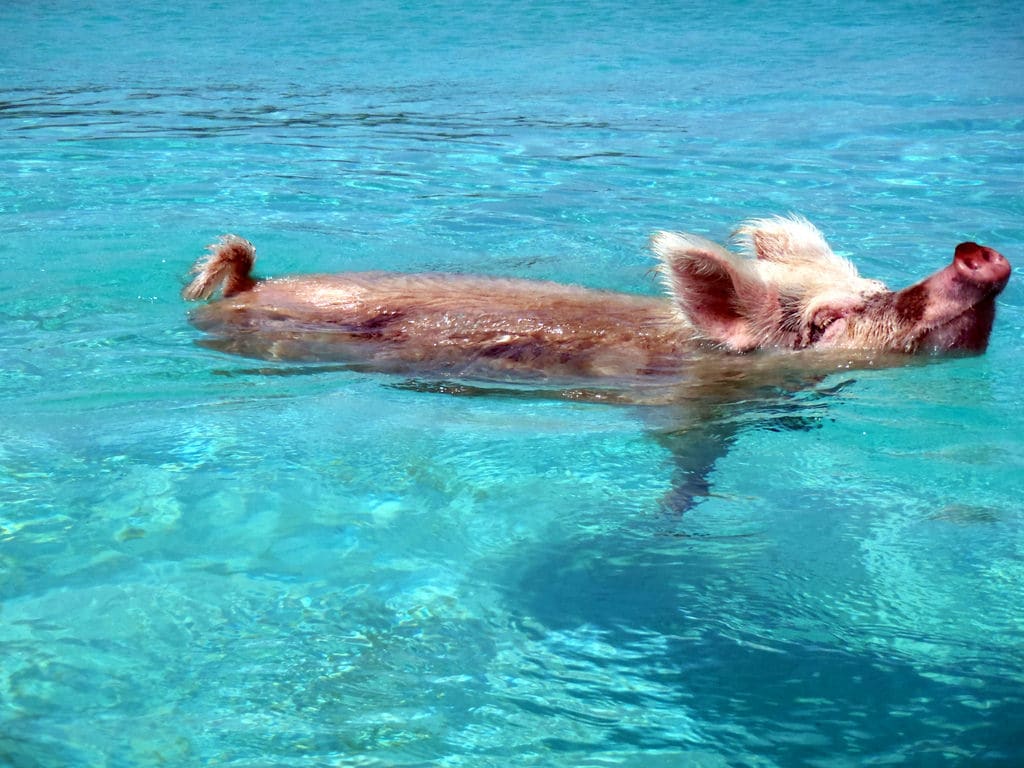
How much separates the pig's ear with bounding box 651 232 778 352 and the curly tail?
6.09 feet

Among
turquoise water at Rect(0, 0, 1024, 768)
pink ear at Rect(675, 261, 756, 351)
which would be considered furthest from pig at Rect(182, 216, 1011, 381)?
turquoise water at Rect(0, 0, 1024, 768)

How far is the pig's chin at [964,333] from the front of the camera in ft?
13.5

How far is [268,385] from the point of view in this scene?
4.68 metres

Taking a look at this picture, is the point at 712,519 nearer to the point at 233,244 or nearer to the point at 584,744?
the point at 584,744

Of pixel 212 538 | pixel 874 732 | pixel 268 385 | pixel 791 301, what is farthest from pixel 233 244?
pixel 874 732

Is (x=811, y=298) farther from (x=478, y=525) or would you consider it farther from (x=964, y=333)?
(x=478, y=525)

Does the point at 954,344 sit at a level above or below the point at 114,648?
above

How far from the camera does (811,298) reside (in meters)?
4.57

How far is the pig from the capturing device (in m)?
4.28

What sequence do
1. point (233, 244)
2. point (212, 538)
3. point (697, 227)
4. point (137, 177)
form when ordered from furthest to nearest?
point (137, 177)
point (697, 227)
point (233, 244)
point (212, 538)

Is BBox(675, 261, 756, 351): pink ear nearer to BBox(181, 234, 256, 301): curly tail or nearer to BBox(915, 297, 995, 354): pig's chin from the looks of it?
BBox(915, 297, 995, 354): pig's chin

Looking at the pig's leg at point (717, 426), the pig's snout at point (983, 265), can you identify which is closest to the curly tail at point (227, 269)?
the pig's leg at point (717, 426)

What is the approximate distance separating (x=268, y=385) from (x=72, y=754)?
2338mm

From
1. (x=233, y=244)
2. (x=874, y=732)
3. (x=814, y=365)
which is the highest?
(x=233, y=244)
